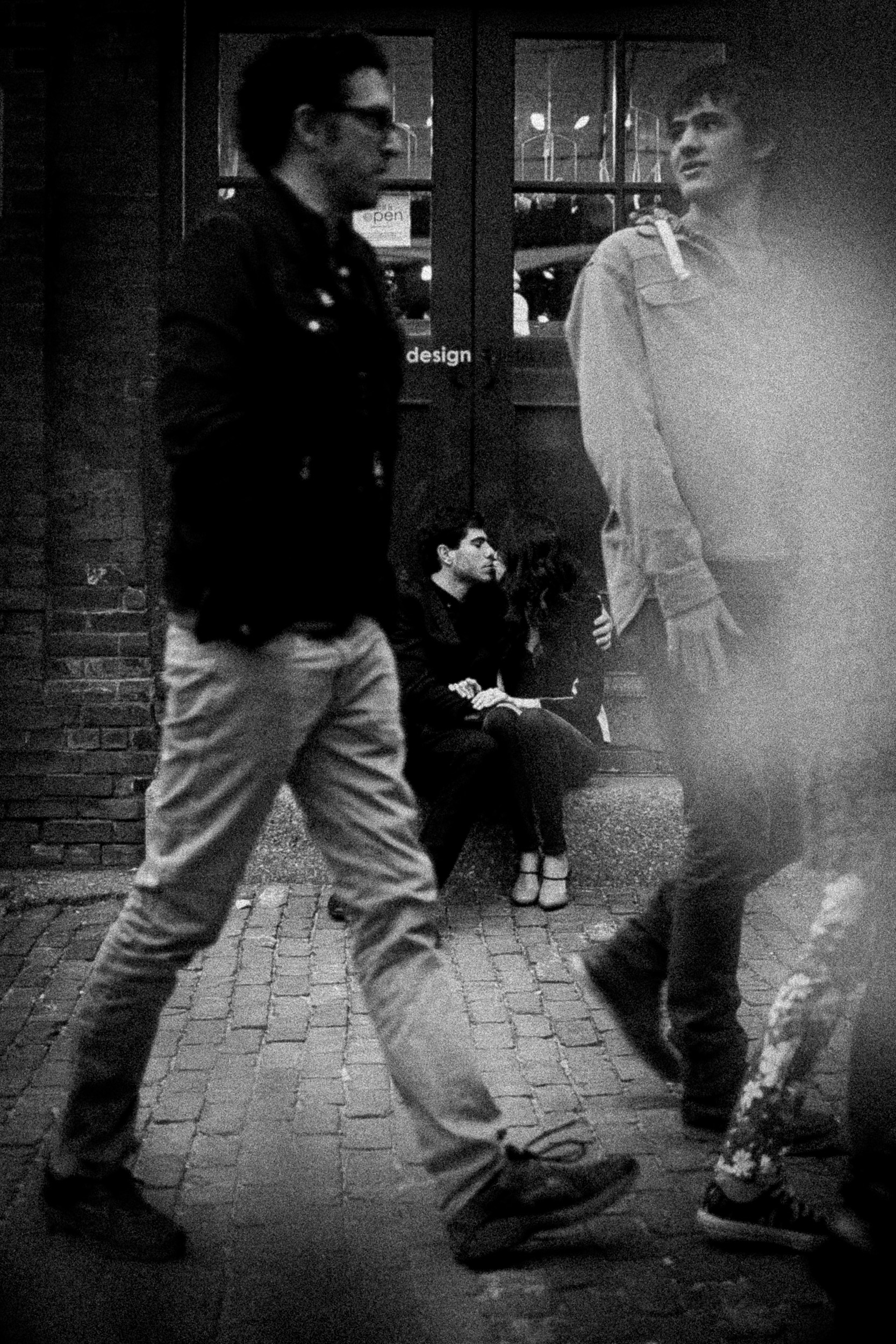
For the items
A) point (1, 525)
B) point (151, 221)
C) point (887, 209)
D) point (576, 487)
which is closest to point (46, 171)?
point (151, 221)

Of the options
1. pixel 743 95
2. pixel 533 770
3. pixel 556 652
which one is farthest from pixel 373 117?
pixel 556 652

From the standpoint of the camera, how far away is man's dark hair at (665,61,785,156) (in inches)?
149

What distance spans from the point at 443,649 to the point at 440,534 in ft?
1.43

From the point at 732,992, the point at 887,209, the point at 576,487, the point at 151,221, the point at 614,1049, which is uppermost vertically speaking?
the point at 151,221

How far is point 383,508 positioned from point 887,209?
218cm

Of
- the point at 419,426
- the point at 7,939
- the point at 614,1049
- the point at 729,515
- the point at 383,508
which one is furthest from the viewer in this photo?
the point at 419,426

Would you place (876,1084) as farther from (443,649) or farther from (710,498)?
(443,649)

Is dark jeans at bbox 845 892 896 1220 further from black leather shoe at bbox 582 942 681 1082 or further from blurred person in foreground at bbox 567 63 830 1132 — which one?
black leather shoe at bbox 582 942 681 1082

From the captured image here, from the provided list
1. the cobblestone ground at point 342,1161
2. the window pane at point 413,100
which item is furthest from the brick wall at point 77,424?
the window pane at point 413,100

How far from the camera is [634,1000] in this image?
13.5 feet

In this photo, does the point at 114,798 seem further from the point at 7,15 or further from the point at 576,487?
the point at 7,15

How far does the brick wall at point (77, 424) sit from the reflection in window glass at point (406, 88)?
1.27 feet

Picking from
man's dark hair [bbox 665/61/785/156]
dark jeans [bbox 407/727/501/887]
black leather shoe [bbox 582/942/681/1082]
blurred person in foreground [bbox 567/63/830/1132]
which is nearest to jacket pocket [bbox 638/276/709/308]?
blurred person in foreground [bbox 567/63/830/1132]

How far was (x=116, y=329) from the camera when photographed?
6.57m
